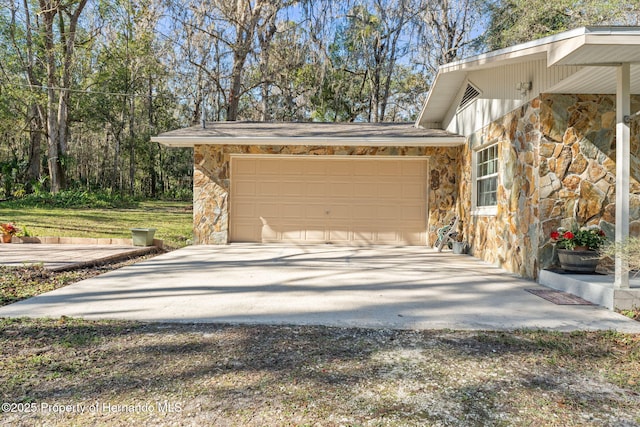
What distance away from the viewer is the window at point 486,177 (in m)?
7.43

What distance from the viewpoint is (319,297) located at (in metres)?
4.57

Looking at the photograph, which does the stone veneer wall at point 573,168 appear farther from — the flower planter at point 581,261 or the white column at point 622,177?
the white column at point 622,177

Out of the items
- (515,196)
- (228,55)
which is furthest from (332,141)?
(228,55)

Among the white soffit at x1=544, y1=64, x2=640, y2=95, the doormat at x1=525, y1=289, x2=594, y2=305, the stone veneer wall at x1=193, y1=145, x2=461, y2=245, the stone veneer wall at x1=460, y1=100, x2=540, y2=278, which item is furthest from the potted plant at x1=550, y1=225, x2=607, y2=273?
the stone veneer wall at x1=193, y1=145, x2=461, y2=245

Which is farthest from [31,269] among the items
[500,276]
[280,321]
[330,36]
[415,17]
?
[415,17]

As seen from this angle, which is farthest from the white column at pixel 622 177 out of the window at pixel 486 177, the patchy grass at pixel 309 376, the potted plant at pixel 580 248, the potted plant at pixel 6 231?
the potted plant at pixel 6 231

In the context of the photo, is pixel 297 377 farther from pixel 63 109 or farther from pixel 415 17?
pixel 63 109

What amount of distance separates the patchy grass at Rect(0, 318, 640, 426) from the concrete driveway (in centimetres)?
29

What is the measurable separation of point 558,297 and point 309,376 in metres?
3.49

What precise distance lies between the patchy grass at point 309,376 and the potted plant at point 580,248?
205 centimetres

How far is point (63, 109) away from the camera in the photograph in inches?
736

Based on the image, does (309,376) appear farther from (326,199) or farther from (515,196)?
(326,199)

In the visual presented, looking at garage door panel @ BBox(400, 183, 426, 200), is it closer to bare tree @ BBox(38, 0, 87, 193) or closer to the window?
the window

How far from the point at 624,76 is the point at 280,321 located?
418cm
